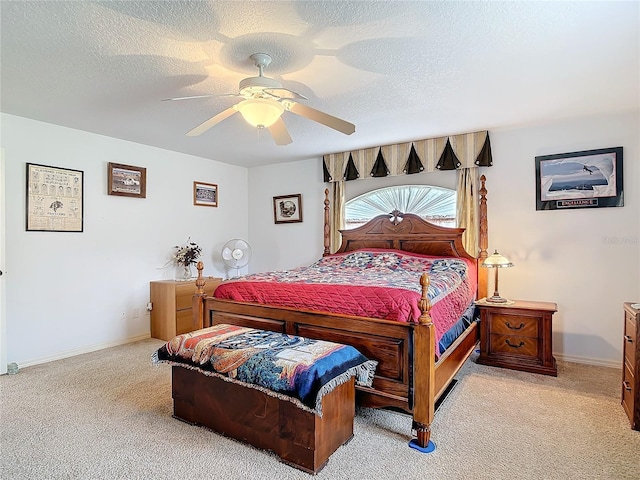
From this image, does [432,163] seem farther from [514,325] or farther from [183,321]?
[183,321]

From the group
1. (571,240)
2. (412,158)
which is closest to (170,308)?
(412,158)

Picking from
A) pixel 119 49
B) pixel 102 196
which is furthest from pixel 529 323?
pixel 102 196

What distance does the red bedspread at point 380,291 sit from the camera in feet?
7.68

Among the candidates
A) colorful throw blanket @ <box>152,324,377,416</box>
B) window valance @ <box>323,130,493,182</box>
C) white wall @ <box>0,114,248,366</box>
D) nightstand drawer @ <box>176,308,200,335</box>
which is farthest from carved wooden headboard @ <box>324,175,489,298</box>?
colorful throw blanket @ <box>152,324,377,416</box>

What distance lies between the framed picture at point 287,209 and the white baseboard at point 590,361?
357 cm

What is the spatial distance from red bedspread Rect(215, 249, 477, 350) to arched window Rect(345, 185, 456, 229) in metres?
0.70

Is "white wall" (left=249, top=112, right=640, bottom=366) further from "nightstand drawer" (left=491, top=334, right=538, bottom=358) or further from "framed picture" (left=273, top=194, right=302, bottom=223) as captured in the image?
"framed picture" (left=273, top=194, right=302, bottom=223)

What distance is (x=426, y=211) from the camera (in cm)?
448

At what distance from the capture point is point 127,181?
431cm

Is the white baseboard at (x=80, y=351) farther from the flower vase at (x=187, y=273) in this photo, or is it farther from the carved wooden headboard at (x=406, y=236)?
the carved wooden headboard at (x=406, y=236)

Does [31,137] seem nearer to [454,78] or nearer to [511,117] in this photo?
[454,78]

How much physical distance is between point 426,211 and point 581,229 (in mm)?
1567

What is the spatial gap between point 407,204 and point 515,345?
2015mm

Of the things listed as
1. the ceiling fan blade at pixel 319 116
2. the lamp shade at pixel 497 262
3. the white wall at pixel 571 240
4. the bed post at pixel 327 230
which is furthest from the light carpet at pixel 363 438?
the bed post at pixel 327 230
